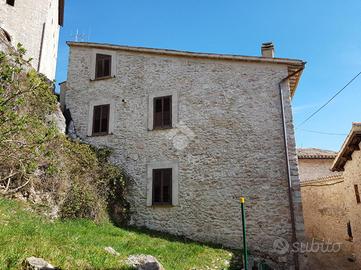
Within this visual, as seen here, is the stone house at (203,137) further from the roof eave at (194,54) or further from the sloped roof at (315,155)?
the sloped roof at (315,155)

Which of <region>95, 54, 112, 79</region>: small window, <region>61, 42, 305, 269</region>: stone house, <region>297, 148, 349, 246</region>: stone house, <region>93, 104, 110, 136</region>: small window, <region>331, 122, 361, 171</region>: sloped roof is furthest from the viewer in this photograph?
<region>297, 148, 349, 246</region>: stone house

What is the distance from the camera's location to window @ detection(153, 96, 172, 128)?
12695 mm

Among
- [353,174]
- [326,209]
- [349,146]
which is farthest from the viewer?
[326,209]

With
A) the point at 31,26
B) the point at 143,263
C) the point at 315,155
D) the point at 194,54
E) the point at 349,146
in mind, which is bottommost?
the point at 143,263

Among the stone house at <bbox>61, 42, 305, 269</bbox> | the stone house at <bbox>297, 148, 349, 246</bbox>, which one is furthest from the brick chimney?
the stone house at <bbox>297, 148, 349, 246</bbox>

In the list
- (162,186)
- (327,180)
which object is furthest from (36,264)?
(327,180)

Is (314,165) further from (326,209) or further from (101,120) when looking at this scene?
(101,120)

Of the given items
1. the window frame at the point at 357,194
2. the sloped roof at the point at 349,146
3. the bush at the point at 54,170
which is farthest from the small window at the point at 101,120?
the window frame at the point at 357,194

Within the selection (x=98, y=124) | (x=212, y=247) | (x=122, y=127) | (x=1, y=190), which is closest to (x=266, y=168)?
(x=212, y=247)

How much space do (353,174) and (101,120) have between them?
9.52 meters

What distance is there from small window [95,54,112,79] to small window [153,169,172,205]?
490 cm

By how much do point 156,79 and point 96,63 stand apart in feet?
9.86

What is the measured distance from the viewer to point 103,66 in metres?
14.3

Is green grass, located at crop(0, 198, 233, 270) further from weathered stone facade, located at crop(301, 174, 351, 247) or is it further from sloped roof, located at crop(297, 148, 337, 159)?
sloped roof, located at crop(297, 148, 337, 159)
